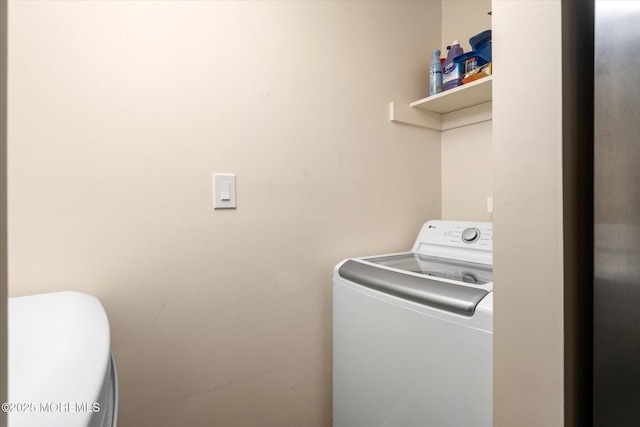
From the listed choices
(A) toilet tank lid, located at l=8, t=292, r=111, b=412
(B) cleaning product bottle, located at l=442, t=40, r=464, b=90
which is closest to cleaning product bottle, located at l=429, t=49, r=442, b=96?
(B) cleaning product bottle, located at l=442, t=40, r=464, b=90

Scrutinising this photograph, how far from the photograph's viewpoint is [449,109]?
1641mm

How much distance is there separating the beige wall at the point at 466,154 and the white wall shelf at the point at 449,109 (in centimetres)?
5

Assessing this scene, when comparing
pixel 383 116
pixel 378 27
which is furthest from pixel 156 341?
pixel 378 27

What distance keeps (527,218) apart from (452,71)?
1.21 metres

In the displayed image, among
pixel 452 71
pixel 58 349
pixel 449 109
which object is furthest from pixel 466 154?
pixel 58 349

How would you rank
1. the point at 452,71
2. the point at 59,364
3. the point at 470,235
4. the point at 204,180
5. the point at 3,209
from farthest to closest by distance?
the point at 452,71 < the point at 470,235 < the point at 204,180 < the point at 59,364 < the point at 3,209

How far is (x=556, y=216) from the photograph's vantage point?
0.49 metres

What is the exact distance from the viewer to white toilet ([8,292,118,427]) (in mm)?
341

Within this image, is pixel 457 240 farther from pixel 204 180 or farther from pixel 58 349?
pixel 58 349

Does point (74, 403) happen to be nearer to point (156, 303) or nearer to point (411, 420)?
point (156, 303)

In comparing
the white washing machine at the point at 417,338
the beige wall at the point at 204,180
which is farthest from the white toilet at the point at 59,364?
the white washing machine at the point at 417,338

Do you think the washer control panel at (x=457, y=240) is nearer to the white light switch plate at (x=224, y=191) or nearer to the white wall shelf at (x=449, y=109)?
the white wall shelf at (x=449, y=109)

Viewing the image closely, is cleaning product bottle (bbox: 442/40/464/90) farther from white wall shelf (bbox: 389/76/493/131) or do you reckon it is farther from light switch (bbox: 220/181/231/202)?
light switch (bbox: 220/181/231/202)

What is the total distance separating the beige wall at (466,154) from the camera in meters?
1.54
